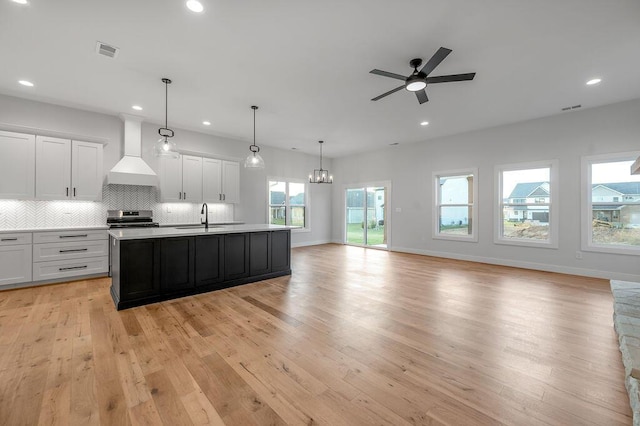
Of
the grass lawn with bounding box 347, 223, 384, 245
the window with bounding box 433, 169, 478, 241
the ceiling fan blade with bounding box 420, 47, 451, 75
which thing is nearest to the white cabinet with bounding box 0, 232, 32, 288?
the ceiling fan blade with bounding box 420, 47, 451, 75

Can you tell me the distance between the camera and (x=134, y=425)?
1.51 metres

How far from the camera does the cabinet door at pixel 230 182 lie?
6.39 meters

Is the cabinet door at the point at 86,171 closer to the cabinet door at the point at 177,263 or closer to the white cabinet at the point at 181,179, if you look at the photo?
the white cabinet at the point at 181,179

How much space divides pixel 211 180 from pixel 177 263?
9.65 feet

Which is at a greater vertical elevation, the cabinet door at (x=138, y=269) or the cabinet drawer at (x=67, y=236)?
the cabinet drawer at (x=67, y=236)

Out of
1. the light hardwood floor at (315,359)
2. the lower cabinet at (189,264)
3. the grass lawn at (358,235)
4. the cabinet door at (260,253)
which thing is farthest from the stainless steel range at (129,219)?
the grass lawn at (358,235)

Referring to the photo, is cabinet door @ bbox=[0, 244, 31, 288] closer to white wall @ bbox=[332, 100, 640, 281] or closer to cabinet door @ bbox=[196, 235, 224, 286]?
cabinet door @ bbox=[196, 235, 224, 286]

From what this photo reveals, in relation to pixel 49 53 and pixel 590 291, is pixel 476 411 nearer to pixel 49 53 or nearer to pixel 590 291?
pixel 590 291

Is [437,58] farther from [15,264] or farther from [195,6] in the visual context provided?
[15,264]

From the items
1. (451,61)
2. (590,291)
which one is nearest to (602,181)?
(590,291)

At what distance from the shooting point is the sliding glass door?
8641 mm

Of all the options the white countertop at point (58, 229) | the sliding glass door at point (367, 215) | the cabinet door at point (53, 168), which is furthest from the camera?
the sliding glass door at point (367, 215)

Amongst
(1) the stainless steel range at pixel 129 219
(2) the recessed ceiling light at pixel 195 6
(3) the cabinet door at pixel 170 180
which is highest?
(2) the recessed ceiling light at pixel 195 6

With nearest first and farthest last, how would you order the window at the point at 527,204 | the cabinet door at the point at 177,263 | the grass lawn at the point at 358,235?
the cabinet door at the point at 177,263
the window at the point at 527,204
the grass lawn at the point at 358,235
